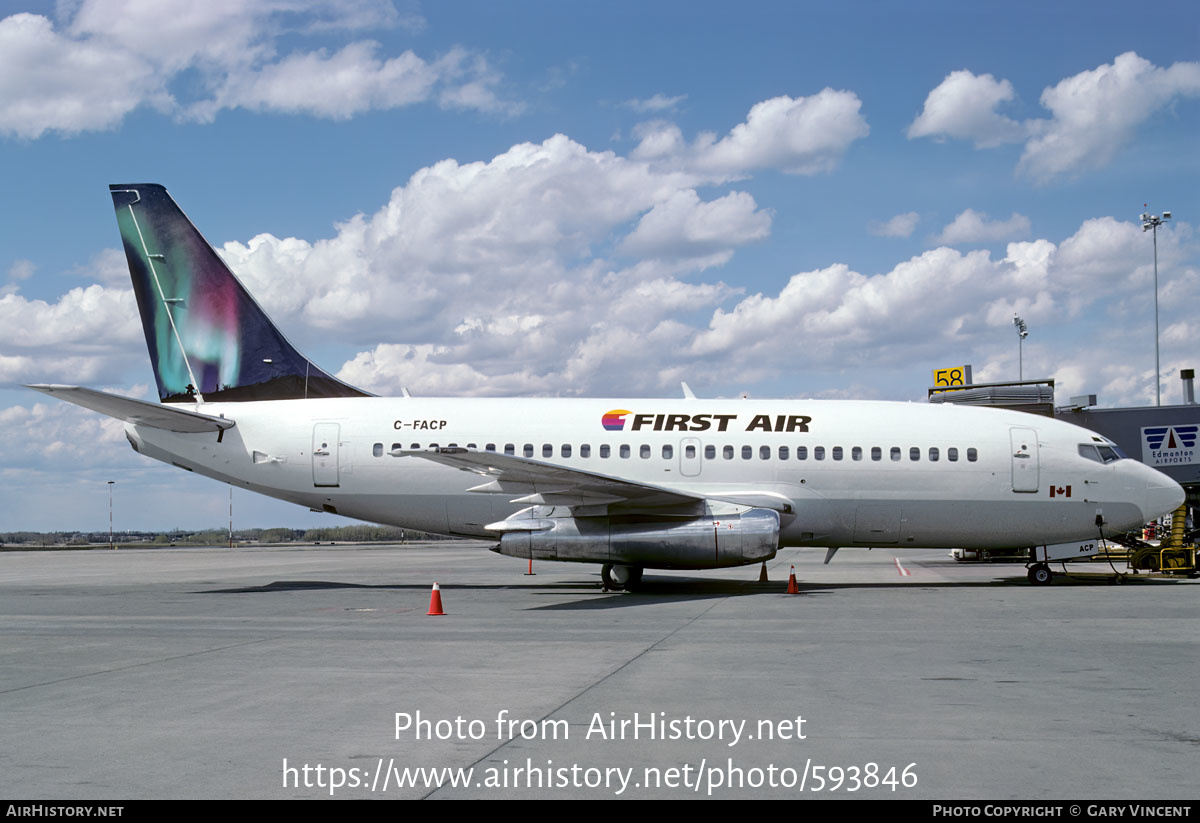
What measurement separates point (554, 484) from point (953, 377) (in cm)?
4159

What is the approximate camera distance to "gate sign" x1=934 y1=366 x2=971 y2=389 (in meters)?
54.3

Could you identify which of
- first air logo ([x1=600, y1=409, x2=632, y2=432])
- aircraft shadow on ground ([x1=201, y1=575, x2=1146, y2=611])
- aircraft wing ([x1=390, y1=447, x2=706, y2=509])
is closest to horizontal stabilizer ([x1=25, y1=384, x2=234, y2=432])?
aircraft shadow on ground ([x1=201, y1=575, x2=1146, y2=611])

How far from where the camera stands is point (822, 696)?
8.51 meters

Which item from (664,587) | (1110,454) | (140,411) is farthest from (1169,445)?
(140,411)

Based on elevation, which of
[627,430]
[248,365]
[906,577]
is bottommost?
[906,577]

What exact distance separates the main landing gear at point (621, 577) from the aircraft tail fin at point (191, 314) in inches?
313

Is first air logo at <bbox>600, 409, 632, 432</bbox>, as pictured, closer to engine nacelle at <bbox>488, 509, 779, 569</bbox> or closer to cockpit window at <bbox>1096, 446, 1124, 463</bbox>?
engine nacelle at <bbox>488, 509, 779, 569</bbox>

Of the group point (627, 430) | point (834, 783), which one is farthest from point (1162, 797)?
point (627, 430)

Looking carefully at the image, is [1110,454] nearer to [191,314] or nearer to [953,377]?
[191,314]

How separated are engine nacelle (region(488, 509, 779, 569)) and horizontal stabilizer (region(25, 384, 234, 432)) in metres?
7.27

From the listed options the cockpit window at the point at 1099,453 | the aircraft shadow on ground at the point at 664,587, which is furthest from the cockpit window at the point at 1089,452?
the aircraft shadow on ground at the point at 664,587

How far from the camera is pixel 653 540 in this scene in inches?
770

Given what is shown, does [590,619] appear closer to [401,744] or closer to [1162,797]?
[401,744]
